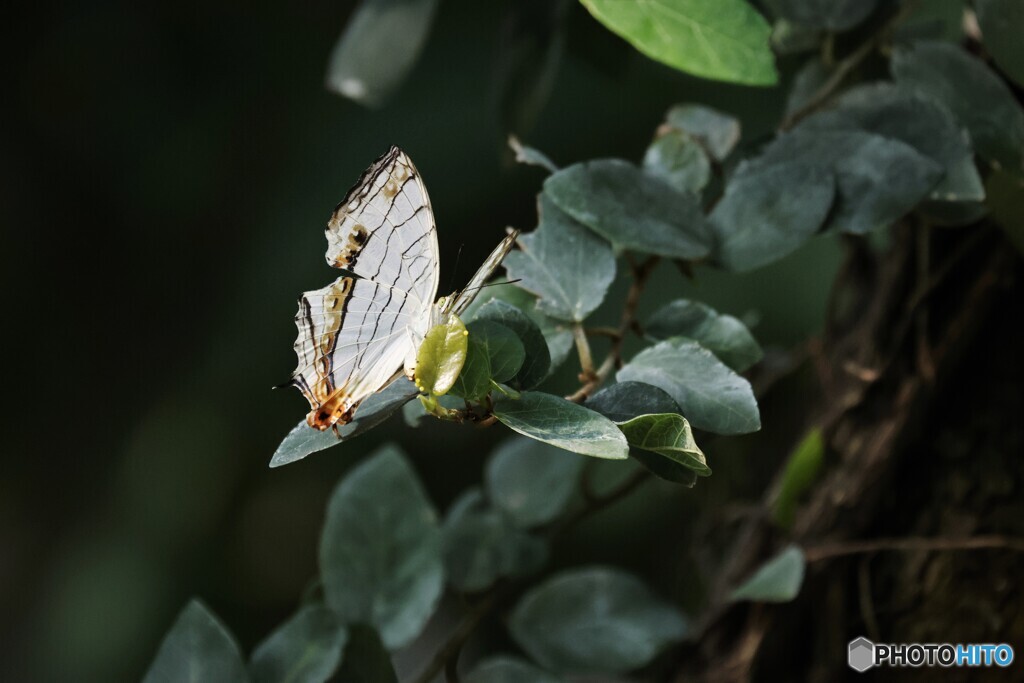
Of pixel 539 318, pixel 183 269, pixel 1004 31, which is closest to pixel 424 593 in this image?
pixel 539 318

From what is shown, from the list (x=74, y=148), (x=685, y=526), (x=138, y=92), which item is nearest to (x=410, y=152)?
(x=138, y=92)

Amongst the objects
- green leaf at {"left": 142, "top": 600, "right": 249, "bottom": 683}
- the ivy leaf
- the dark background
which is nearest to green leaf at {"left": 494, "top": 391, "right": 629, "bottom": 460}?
the ivy leaf

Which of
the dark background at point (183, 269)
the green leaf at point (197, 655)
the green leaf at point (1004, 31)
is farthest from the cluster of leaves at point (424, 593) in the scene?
the dark background at point (183, 269)

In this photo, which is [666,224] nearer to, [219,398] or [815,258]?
[815,258]

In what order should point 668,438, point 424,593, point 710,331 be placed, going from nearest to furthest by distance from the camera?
point 668,438
point 710,331
point 424,593

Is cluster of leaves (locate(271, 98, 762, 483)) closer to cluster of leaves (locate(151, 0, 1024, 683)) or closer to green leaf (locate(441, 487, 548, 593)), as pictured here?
cluster of leaves (locate(151, 0, 1024, 683))

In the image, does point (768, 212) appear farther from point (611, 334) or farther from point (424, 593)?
point (424, 593)

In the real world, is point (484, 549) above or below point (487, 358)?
below
